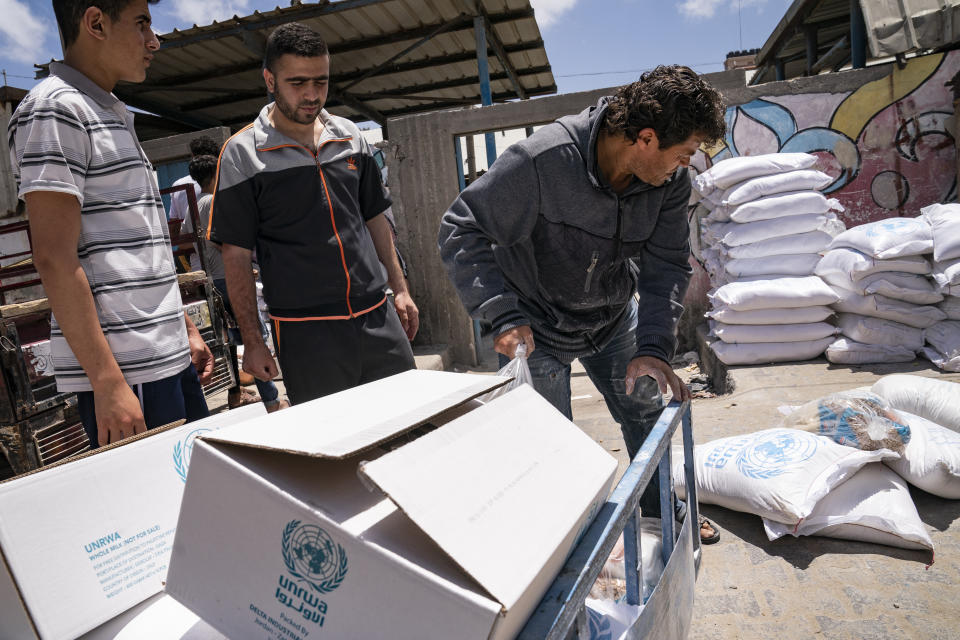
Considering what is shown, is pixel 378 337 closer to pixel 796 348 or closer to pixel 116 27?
pixel 116 27

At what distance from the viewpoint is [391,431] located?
76 centimetres

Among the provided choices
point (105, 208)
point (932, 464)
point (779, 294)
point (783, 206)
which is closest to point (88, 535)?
point (105, 208)

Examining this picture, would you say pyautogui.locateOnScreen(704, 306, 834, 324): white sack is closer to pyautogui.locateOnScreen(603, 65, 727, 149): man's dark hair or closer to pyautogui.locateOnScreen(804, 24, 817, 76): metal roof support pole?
pyautogui.locateOnScreen(603, 65, 727, 149): man's dark hair

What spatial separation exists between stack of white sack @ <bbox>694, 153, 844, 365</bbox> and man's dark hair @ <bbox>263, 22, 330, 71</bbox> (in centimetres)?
347

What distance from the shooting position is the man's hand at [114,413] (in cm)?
130

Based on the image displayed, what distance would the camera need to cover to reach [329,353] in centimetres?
200

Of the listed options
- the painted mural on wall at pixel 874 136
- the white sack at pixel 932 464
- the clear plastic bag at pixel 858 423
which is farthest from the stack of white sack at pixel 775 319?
the white sack at pixel 932 464

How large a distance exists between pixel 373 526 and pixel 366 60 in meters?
7.47

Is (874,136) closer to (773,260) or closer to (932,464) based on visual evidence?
(773,260)

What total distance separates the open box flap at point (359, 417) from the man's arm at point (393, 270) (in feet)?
3.81

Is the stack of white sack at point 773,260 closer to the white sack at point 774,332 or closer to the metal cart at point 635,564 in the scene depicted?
the white sack at point 774,332

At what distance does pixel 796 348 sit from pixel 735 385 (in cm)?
60

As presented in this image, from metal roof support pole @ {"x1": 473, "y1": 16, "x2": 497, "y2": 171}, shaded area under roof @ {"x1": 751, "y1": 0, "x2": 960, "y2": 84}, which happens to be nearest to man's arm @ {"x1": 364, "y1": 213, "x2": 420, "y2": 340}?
metal roof support pole @ {"x1": 473, "y1": 16, "x2": 497, "y2": 171}

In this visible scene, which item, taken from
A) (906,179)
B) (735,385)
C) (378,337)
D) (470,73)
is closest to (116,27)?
(378,337)
